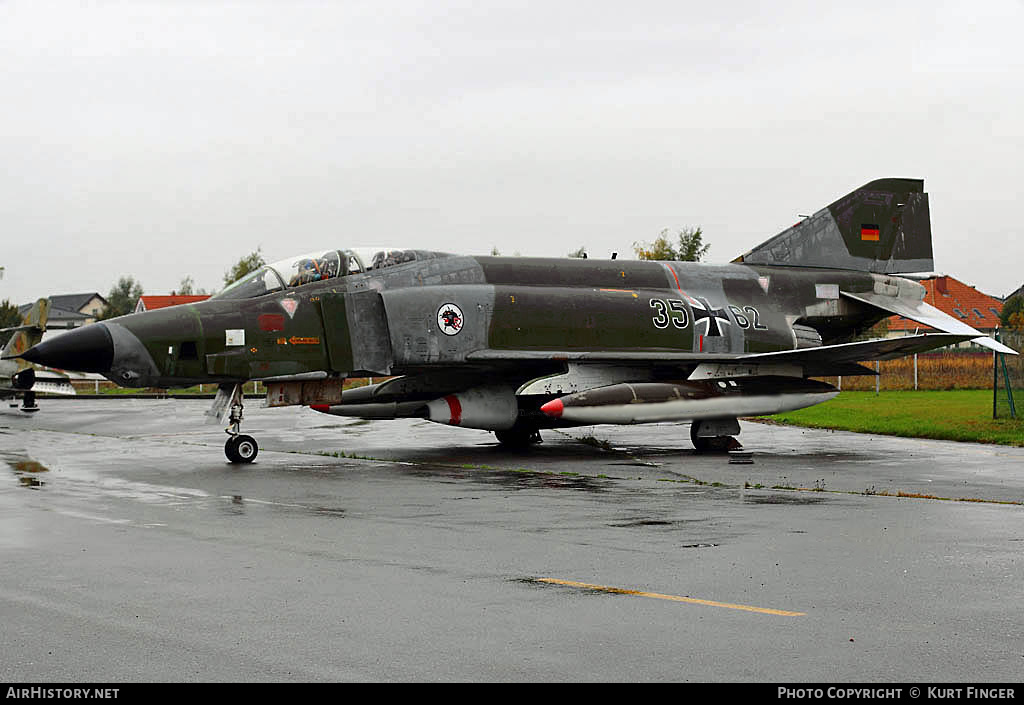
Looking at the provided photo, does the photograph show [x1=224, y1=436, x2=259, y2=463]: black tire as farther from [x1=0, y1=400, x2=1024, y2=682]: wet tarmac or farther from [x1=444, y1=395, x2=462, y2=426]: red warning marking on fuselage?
[x1=444, y1=395, x2=462, y2=426]: red warning marking on fuselage

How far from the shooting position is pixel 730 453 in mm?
17000

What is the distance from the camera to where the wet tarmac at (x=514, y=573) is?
4.84 m

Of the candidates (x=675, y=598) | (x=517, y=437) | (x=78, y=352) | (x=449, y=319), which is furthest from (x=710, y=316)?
(x=675, y=598)

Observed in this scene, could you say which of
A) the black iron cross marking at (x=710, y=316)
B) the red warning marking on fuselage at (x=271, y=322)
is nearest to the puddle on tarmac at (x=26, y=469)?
the red warning marking on fuselage at (x=271, y=322)

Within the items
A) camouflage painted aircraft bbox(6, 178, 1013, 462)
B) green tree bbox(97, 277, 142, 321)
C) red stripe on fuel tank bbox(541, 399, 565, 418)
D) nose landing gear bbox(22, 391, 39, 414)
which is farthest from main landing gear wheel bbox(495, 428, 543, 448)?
green tree bbox(97, 277, 142, 321)

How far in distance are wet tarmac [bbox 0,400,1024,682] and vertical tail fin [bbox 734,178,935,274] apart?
689 centimetres

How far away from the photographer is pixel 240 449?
1542cm

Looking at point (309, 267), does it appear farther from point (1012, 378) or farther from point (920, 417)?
point (1012, 378)

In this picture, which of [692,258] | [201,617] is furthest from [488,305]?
[692,258]

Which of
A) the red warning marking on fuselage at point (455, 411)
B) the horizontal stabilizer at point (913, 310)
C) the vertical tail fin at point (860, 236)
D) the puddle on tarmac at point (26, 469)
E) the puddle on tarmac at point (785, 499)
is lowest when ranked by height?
the puddle on tarmac at point (26, 469)

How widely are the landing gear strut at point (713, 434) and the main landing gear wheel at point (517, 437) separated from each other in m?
2.86

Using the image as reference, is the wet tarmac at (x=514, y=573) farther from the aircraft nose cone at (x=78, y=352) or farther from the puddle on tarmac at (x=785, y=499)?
the aircraft nose cone at (x=78, y=352)

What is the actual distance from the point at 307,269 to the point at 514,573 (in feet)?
33.9
